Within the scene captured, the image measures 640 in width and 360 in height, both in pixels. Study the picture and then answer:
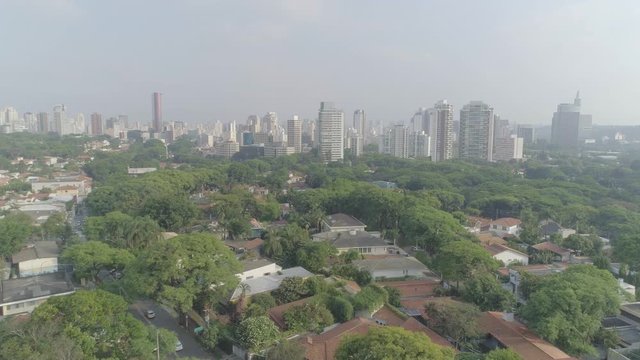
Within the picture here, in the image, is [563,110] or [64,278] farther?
[563,110]

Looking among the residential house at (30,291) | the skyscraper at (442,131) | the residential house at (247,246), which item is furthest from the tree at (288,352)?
the skyscraper at (442,131)

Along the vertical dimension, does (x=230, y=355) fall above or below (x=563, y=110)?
below

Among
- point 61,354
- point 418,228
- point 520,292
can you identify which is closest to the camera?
point 61,354

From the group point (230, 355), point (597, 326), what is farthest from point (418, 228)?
point (230, 355)

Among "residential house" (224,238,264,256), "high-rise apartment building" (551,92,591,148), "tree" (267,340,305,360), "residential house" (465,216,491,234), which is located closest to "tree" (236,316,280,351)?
"tree" (267,340,305,360)

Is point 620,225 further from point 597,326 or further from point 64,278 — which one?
point 64,278

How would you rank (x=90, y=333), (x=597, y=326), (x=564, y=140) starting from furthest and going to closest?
(x=564, y=140)
(x=597, y=326)
(x=90, y=333)
